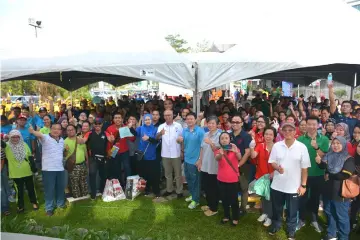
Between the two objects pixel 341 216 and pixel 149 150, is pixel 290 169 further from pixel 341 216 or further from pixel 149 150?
pixel 149 150

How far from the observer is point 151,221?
4867mm

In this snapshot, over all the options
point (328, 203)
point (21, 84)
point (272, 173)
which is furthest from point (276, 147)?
point (21, 84)

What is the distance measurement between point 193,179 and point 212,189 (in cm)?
48

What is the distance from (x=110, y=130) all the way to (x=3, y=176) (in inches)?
75.2

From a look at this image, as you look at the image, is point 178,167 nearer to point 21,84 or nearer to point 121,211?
point 121,211

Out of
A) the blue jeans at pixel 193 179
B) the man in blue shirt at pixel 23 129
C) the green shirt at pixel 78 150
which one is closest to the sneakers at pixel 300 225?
the blue jeans at pixel 193 179

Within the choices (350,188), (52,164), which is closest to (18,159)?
(52,164)

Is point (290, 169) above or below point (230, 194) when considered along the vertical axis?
above

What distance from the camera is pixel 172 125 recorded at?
537cm

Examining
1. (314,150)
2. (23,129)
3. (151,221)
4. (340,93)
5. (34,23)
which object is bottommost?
(151,221)

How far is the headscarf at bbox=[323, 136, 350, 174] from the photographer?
3.61 meters

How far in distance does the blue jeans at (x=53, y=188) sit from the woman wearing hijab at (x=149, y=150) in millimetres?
A: 1447

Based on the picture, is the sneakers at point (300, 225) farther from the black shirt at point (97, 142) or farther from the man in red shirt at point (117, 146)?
the black shirt at point (97, 142)

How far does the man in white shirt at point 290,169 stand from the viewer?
12.2 ft
